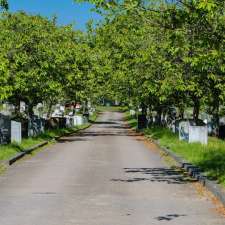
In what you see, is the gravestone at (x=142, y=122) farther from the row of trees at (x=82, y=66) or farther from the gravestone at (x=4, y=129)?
the gravestone at (x=4, y=129)

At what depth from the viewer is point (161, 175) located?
19.3 meters

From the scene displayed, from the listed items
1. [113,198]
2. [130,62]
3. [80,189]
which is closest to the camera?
[113,198]

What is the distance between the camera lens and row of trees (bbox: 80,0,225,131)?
611 inches

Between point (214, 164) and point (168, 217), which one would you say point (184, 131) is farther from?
point (168, 217)

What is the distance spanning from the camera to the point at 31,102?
4194cm

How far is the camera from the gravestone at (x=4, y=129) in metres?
29.3

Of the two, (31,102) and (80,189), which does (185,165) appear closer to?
(80,189)

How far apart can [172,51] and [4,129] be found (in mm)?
14927

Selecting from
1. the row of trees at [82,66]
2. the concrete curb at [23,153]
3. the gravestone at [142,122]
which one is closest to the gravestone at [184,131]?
the row of trees at [82,66]

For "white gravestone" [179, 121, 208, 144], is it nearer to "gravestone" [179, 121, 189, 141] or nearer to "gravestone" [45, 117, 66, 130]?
"gravestone" [179, 121, 189, 141]

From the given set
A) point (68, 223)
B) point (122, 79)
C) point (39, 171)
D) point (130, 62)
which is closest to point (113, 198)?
point (68, 223)

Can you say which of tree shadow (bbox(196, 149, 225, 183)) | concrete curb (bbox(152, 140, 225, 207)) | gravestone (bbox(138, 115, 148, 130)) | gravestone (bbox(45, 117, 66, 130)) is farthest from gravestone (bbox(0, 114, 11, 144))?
gravestone (bbox(138, 115, 148, 130))

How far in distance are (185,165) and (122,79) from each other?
31.5m

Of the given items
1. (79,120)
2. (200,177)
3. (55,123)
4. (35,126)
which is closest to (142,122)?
(55,123)
